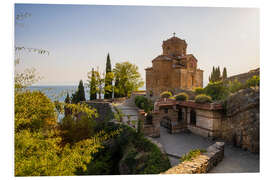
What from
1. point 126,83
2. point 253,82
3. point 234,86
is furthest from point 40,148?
point 126,83

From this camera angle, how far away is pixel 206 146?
4.43m

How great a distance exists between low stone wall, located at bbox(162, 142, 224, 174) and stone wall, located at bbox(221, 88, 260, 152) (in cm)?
90

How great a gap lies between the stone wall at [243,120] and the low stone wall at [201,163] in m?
0.90

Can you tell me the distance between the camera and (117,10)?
3.10 meters

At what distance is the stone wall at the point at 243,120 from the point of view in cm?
352

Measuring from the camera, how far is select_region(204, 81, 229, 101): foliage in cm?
514

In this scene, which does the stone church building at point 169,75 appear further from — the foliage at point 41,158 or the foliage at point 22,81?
the foliage at point 41,158

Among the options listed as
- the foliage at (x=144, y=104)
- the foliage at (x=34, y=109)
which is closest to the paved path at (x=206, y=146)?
the foliage at (x=144, y=104)

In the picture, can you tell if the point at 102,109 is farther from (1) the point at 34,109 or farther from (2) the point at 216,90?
(1) the point at 34,109
